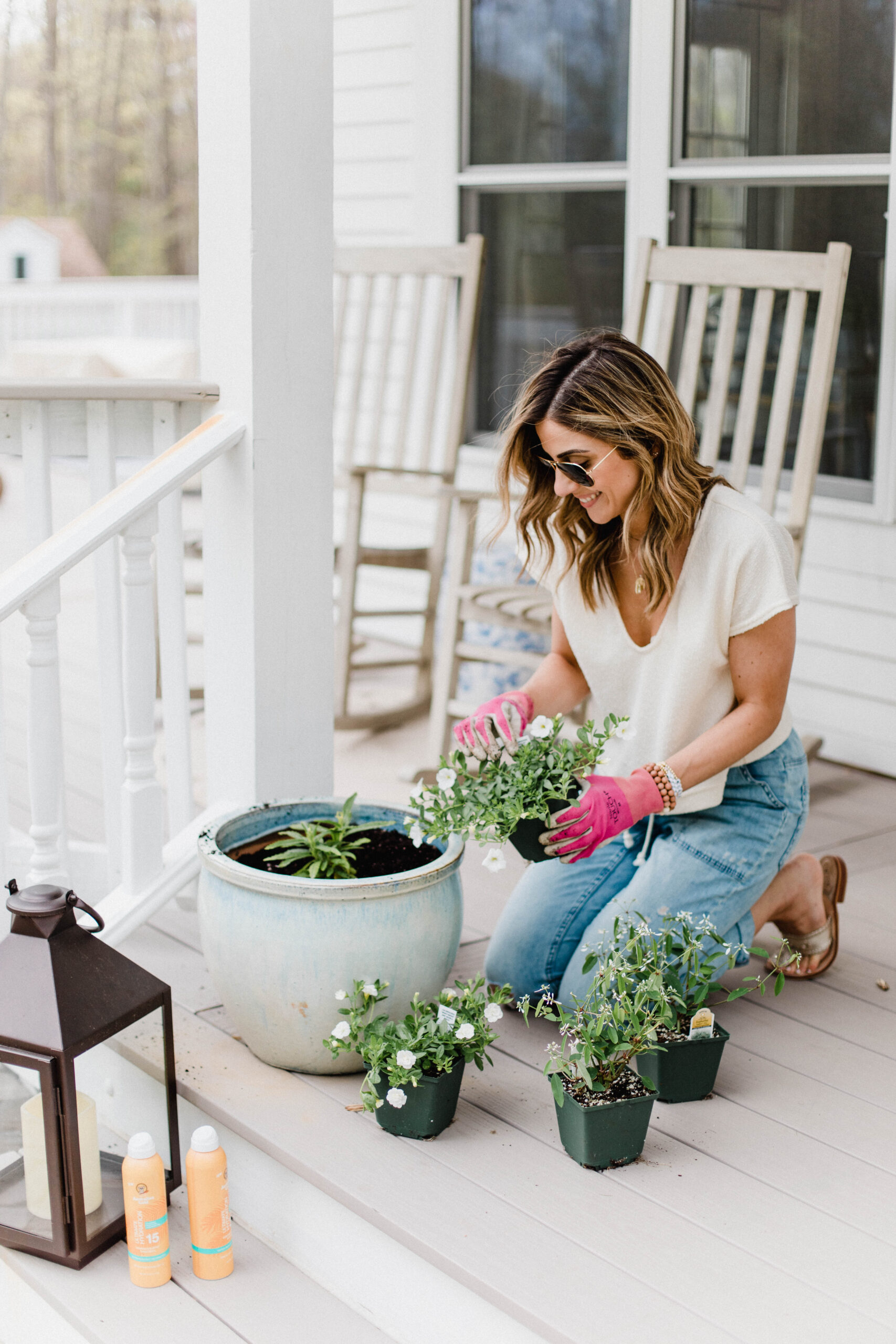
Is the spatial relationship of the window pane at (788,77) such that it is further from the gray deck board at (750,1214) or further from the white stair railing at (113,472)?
the gray deck board at (750,1214)

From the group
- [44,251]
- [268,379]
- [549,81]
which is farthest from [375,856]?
[44,251]

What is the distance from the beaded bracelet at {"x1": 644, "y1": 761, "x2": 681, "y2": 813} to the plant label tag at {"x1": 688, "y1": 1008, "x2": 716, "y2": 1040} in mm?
280

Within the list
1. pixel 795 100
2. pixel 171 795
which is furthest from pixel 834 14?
pixel 171 795

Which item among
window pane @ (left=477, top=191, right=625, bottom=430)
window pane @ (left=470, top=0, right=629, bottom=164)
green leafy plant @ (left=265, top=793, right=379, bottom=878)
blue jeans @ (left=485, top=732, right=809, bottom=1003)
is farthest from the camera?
window pane @ (left=477, top=191, right=625, bottom=430)

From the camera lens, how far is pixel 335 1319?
1.64m

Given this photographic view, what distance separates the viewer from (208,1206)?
1674 mm

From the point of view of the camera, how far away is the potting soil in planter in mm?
2018

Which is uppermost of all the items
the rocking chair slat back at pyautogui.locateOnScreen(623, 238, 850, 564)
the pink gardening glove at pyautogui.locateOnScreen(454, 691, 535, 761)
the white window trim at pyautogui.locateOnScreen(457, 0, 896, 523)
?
the white window trim at pyautogui.locateOnScreen(457, 0, 896, 523)

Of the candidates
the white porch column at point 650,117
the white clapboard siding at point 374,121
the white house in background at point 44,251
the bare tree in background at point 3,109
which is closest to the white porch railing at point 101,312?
the bare tree in background at point 3,109

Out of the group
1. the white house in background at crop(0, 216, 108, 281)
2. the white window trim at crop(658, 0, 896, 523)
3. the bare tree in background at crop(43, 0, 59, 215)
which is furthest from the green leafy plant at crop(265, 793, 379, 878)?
the white house in background at crop(0, 216, 108, 281)

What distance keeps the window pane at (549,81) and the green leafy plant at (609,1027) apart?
2614 mm

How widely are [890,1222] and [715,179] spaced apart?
2614 mm

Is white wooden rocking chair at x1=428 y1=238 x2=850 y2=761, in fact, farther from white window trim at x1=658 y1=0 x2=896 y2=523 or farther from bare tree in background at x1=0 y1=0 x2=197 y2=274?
bare tree in background at x1=0 y1=0 x2=197 y2=274

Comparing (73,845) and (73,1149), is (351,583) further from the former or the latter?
(73,1149)
